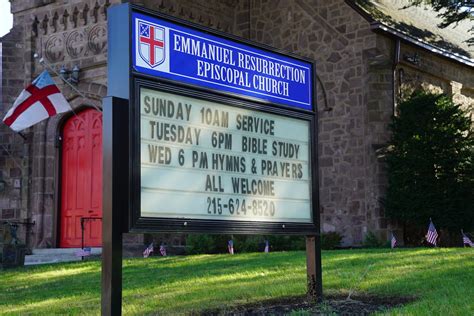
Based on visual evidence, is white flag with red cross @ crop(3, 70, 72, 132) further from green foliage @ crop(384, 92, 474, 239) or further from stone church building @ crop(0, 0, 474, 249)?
green foliage @ crop(384, 92, 474, 239)

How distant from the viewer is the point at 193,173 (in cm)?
596

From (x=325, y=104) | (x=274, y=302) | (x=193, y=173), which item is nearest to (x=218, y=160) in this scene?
(x=193, y=173)

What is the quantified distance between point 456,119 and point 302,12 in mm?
5288

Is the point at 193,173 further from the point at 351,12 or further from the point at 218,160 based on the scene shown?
the point at 351,12

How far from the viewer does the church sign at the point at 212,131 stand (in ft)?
18.1

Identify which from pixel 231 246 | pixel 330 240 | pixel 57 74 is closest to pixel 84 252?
pixel 231 246

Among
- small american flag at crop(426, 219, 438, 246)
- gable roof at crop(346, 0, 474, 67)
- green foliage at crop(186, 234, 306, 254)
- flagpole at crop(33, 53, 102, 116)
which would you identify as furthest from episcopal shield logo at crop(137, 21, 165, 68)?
gable roof at crop(346, 0, 474, 67)

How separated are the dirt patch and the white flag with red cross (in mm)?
11359

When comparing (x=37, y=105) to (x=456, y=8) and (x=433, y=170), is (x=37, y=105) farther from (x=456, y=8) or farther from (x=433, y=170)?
(x=456, y=8)

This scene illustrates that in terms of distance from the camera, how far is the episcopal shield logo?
5578mm

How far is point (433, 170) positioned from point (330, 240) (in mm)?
3010

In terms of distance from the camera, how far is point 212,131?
620 cm

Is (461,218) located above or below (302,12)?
below

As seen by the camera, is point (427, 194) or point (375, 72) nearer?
point (427, 194)
